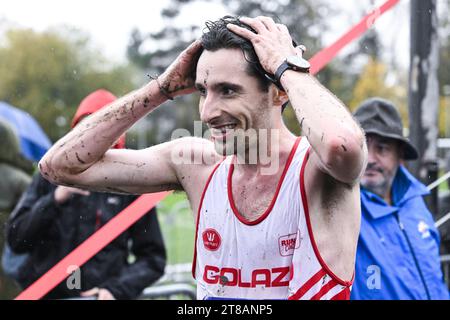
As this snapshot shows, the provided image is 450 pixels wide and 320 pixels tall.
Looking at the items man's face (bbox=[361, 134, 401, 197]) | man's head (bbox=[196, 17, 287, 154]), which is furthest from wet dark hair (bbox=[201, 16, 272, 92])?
man's face (bbox=[361, 134, 401, 197])

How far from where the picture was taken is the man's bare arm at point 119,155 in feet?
8.83

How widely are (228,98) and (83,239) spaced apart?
1.83 m

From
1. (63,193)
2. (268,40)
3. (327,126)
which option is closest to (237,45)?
(268,40)

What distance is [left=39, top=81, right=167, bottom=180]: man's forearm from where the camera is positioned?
8.82ft

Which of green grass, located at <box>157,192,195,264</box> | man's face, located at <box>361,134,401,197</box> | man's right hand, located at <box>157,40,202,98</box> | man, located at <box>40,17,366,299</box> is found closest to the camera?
man, located at <box>40,17,366,299</box>

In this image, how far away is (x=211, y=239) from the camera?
241cm

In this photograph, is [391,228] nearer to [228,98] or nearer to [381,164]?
[381,164]

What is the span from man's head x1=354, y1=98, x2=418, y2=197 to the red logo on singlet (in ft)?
5.54

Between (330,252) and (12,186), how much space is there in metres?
4.25

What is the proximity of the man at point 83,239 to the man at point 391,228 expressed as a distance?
1.24 meters

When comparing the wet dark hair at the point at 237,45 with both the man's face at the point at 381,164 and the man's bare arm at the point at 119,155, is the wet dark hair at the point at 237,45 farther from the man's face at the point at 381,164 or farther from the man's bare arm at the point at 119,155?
the man's face at the point at 381,164

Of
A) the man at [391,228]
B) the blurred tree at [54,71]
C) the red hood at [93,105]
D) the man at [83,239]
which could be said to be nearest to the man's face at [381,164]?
the man at [391,228]

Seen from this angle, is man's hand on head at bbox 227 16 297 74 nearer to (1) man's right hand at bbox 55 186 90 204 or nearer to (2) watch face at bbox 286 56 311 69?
(2) watch face at bbox 286 56 311 69
